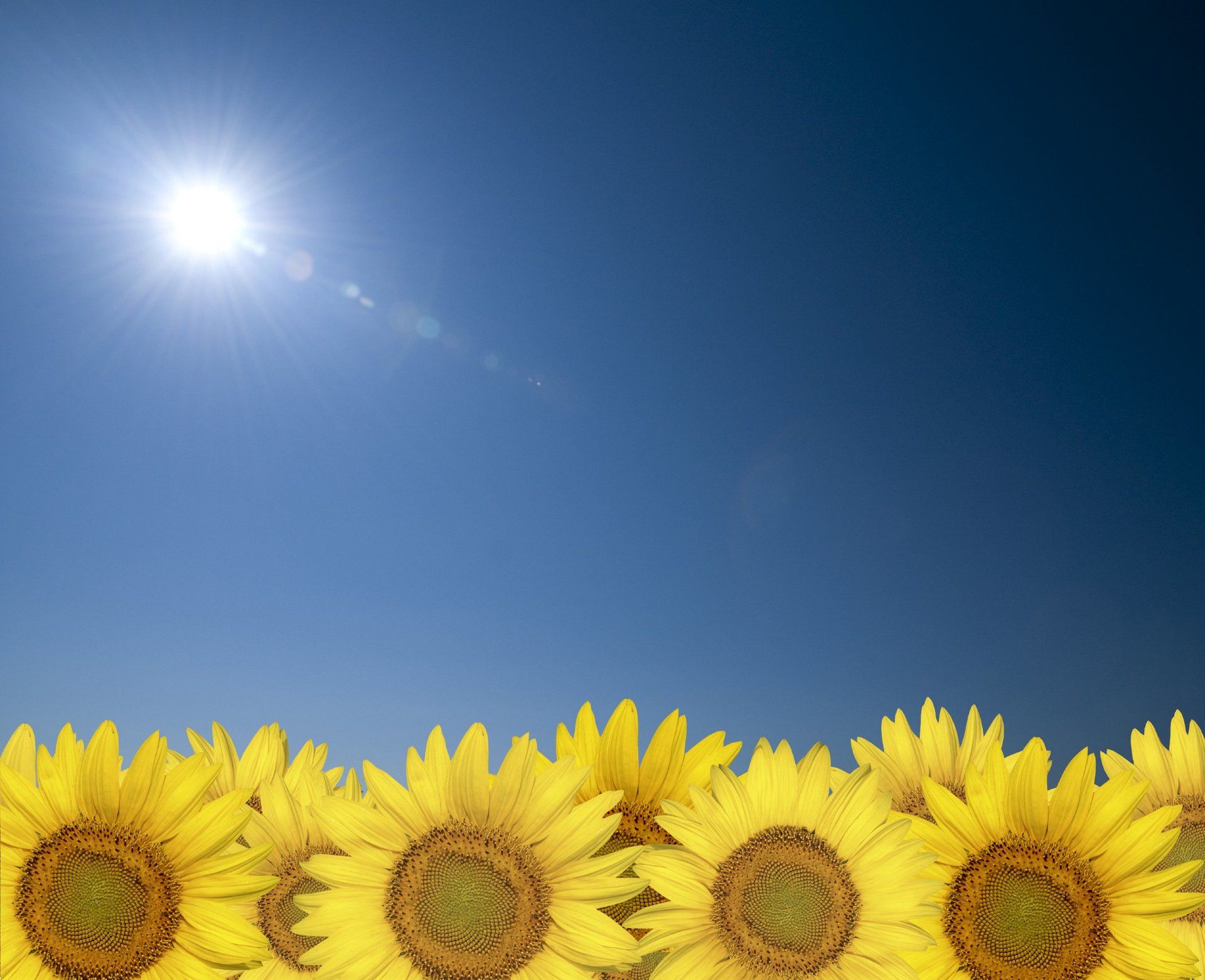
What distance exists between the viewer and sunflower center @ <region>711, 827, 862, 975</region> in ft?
8.97

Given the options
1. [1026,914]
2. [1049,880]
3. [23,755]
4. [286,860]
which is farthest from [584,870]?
[23,755]

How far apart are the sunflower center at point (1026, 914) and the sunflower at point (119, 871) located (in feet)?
7.63

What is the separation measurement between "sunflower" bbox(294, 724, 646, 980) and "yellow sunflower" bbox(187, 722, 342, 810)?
68 centimetres

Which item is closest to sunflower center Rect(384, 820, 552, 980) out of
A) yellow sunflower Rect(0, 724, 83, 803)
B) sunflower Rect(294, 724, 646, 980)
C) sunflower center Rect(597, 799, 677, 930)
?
sunflower Rect(294, 724, 646, 980)

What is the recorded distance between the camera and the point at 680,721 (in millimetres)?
2924

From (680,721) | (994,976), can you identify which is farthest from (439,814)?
(994,976)

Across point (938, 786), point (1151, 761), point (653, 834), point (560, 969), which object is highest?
point (1151, 761)

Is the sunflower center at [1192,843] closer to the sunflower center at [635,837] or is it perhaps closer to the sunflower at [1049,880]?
the sunflower at [1049,880]

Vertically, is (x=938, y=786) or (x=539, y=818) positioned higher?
(x=938, y=786)

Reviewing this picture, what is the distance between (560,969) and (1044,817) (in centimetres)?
170

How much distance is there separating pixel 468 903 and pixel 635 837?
0.59 meters

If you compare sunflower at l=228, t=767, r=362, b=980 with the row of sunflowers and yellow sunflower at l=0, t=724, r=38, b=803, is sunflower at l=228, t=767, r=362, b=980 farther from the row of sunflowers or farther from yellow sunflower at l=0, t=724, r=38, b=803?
yellow sunflower at l=0, t=724, r=38, b=803

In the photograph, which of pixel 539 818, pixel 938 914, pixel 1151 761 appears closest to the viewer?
pixel 539 818

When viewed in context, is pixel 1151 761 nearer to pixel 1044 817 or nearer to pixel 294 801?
pixel 1044 817
